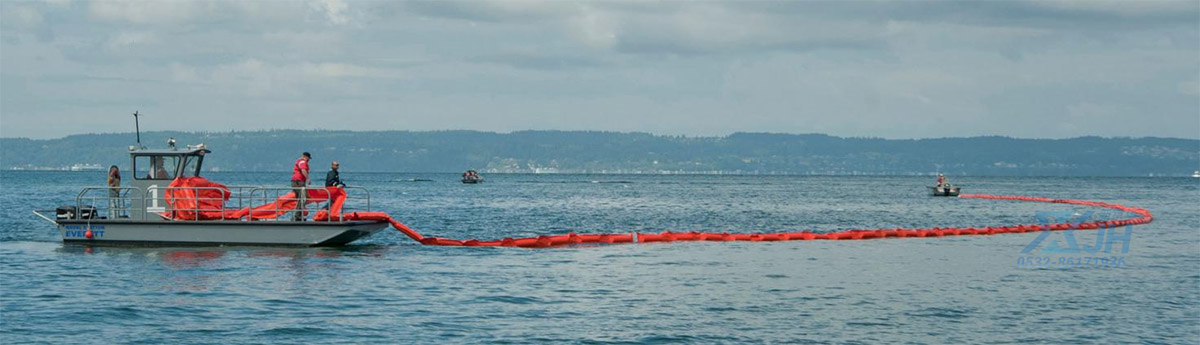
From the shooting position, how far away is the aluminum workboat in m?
35.6

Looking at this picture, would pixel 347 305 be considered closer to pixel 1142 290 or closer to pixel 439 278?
pixel 439 278

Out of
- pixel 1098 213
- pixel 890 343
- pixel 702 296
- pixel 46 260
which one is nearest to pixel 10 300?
pixel 46 260

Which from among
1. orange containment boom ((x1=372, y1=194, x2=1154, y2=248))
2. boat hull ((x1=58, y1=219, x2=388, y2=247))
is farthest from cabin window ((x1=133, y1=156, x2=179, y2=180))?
orange containment boom ((x1=372, y1=194, x2=1154, y2=248))

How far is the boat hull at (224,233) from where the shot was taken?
35562 millimetres

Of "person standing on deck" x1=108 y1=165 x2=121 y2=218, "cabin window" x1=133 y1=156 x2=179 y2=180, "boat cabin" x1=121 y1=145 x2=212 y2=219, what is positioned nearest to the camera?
"boat cabin" x1=121 y1=145 x2=212 y2=219

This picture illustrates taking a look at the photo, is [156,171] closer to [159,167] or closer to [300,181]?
[159,167]

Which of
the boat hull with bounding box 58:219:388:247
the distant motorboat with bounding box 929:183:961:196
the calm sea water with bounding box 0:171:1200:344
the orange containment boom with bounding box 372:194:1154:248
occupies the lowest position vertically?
the distant motorboat with bounding box 929:183:961:196

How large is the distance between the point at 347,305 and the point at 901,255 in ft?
64.3

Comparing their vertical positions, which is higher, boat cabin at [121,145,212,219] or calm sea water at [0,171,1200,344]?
boat cabin at [121,145,212,219]

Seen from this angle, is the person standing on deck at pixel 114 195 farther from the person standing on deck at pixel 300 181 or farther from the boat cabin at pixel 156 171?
the person standing on deck at pixel 300 181

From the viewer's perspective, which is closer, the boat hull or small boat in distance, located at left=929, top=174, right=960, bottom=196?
the boat hull

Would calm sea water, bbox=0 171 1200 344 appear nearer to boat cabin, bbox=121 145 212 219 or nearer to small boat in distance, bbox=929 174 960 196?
boat cabin, bbox=121 145 212 219

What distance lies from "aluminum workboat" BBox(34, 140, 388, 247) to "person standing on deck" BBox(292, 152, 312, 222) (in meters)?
0.07

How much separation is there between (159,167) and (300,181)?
15.7 feet
